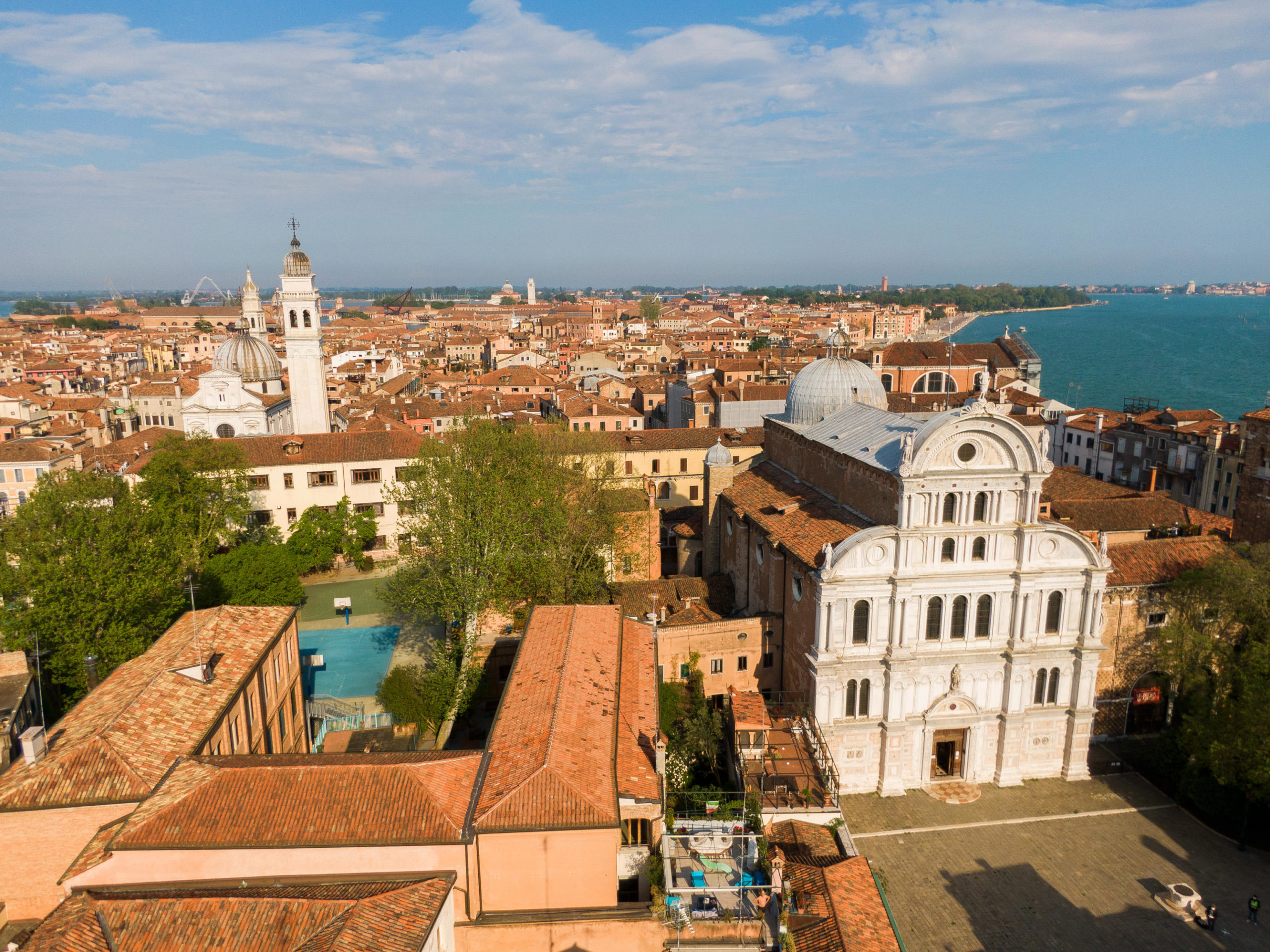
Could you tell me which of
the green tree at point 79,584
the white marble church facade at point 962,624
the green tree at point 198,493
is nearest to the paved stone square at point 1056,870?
the white marble church facade at point 962,624

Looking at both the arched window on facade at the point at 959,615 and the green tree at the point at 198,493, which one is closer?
the arched window on facade at the point at 959,615

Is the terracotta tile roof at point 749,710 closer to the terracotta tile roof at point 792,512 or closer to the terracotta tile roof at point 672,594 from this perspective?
the terracotta tile roof at point 672,594

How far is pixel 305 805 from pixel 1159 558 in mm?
26964

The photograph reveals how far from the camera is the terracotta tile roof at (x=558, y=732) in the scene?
648 inches

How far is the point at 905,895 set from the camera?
839 inches

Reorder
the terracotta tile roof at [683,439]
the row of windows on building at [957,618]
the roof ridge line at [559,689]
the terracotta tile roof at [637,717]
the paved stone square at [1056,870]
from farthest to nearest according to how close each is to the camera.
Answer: the terracotta tile roof at [683,439] < the row of windows on building at [957,618] < the paved stone square at [1056,870] < the terracotta tile roof at [637,717] < the roof ridge line at [559,689]

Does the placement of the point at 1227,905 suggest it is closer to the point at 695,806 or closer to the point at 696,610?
the point at 695,806

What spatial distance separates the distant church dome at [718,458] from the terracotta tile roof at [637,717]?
11.6m

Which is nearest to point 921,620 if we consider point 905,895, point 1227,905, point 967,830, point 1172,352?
point 967,830

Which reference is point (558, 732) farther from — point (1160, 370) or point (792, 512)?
point (1160, 370)

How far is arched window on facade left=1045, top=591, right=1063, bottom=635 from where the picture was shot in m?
25.4

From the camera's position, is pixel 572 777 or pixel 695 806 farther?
pixel 695 806

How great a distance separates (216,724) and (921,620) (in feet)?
63.6

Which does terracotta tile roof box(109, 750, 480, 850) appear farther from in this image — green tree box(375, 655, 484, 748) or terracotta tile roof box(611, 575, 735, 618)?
terracotta tile roof box(611, 575, 735, 618)
